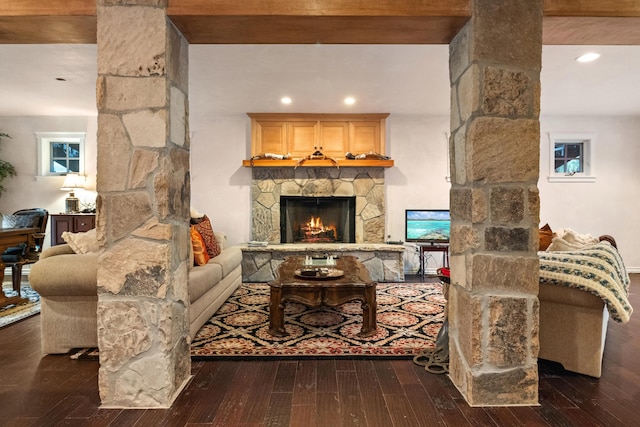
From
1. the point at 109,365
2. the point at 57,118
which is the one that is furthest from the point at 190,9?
the point at 57,118

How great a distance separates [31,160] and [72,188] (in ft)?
3.02

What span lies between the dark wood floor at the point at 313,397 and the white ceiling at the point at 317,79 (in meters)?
2.65

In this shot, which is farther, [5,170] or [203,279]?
[5,170]

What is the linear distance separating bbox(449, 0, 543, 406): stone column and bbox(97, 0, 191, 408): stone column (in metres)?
1.62

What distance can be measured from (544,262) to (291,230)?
12.6 ft

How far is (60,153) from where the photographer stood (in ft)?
18.6

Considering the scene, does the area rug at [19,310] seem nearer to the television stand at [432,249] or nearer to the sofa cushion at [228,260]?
the sofa cushion at [228,260]

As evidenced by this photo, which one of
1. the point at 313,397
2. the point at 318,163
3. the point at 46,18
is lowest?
the point at 313,397

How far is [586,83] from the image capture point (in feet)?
13.6

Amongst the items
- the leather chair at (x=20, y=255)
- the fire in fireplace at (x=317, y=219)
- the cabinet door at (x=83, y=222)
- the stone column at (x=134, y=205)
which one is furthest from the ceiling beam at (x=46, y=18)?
the fire in fireplace at (x=317, y=219)

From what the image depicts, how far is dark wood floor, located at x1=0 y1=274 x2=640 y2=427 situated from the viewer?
1.75m

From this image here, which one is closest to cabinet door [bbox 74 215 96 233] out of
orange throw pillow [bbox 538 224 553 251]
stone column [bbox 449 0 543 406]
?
stone column [bbox 449 0 543 406]

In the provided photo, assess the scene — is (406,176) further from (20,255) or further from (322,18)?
(20,255)

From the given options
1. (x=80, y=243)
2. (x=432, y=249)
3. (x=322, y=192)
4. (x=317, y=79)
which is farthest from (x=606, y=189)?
(x=80, y=243)
